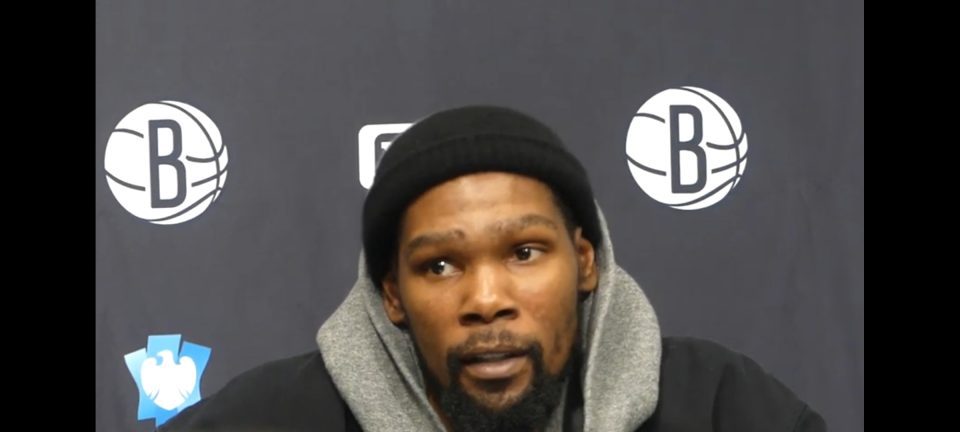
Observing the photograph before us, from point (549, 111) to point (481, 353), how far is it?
0.82m

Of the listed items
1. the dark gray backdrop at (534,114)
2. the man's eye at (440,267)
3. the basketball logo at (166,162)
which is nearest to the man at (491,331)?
the man's eye at (440,267)

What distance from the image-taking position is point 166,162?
1918 millimetres

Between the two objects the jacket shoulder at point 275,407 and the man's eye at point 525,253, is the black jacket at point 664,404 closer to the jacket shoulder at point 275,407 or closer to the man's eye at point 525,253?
the jacket shoulder at point 275,407

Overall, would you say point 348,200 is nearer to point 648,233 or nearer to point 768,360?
point 648,233

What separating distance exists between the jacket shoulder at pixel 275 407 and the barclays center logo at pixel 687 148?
31.6 inches

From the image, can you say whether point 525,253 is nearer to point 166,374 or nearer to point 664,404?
point 664,404

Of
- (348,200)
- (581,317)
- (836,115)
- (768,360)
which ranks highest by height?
(836,115)

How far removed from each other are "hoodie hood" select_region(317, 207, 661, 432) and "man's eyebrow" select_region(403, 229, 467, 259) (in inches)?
4.4

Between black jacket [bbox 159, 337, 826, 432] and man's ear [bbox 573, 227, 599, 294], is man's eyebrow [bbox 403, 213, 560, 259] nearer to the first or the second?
man's ear [bbox 573, 227, 599, 294]

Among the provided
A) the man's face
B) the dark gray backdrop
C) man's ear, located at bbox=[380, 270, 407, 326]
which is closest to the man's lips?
the man's face

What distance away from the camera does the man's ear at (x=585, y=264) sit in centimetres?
120

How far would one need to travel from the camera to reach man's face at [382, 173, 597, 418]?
1.08 meters
